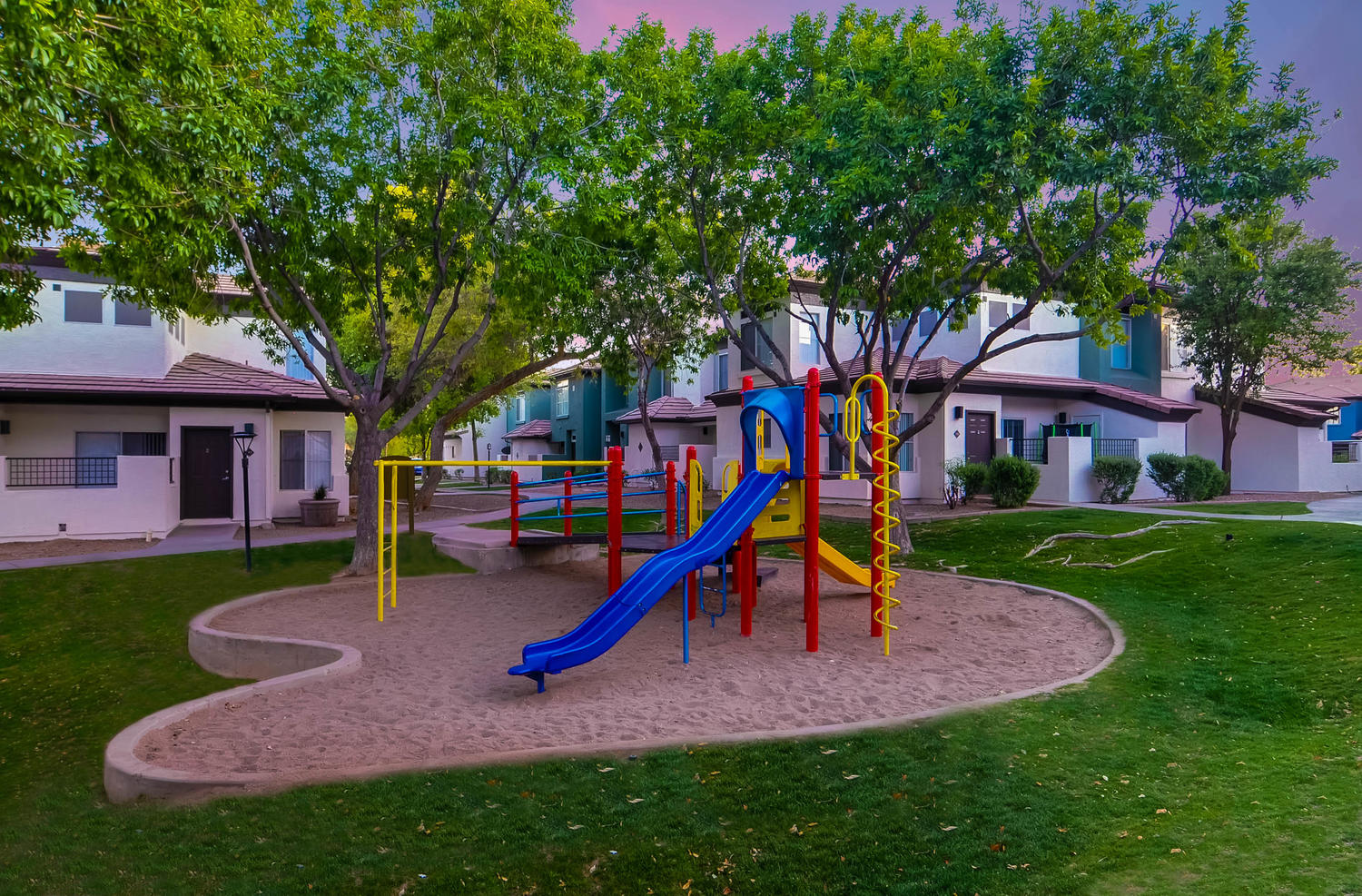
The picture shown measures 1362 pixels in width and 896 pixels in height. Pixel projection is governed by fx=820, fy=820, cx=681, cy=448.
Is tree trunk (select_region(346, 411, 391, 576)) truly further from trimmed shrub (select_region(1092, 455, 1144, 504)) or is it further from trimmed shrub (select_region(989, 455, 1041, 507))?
trimmed shrub (select_region(1092, 455, 1144, 504))

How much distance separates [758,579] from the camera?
11961 mm

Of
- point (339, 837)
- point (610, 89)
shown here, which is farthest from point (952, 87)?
point (339, 837)

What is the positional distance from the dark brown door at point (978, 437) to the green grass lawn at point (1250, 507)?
5081 mm

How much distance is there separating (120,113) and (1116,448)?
25.7 metres

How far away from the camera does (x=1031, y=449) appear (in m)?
25.0

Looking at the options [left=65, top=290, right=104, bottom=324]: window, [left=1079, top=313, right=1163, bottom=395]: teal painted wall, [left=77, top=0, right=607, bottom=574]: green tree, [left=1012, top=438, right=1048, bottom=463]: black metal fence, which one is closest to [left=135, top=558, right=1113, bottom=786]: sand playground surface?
[left=77, top=0, right=607, bottom=574]: green tree

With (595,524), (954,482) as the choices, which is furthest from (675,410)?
(595,524)

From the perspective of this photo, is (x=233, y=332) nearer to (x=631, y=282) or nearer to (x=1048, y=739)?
(x=631, y=282)

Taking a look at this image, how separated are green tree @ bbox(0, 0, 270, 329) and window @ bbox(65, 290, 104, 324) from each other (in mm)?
9973

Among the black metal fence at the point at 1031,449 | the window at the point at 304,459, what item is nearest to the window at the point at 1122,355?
the black metal fence at the point at 1031,449

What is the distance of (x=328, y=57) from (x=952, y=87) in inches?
369

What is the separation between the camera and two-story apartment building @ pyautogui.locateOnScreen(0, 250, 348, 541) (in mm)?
18359

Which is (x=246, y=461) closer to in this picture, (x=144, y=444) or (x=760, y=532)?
(x=144, y=444)

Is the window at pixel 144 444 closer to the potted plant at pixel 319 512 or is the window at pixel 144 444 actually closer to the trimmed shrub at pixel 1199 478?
the potted plant at pixel 319 512
